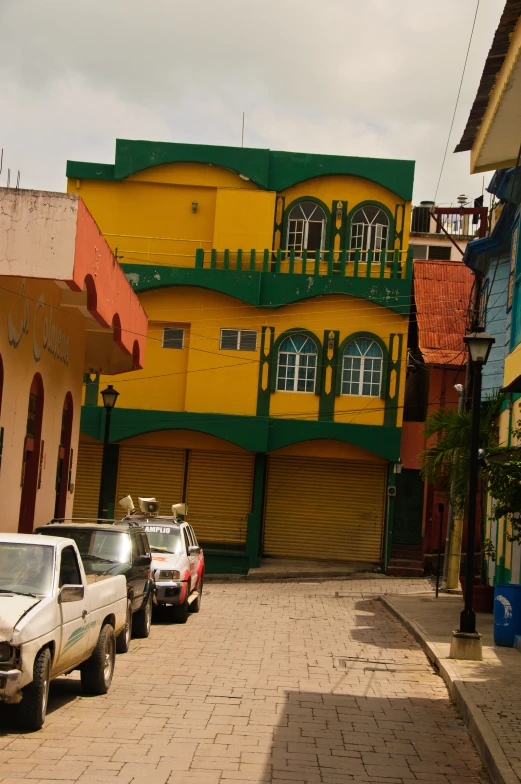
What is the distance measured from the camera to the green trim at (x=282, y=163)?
34.0m

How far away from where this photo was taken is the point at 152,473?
3419 centimetres

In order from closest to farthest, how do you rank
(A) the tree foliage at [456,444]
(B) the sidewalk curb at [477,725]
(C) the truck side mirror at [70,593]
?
1. (B) the sidewalk curb at [477,725]
2. (C) the truck side mirror at [70,593]
3. (A) the tree foliage at [456,444]

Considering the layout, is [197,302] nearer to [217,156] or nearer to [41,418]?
[217,156]

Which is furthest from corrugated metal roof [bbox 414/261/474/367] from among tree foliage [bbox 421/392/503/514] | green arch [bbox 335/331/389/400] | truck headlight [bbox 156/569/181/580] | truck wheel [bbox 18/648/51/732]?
truck wheel [bbox 18/648/51/732]

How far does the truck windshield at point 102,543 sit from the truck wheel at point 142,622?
108cm

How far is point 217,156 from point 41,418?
55.9 ft

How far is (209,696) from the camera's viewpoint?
11125 millimetres

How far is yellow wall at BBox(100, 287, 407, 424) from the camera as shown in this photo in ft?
109

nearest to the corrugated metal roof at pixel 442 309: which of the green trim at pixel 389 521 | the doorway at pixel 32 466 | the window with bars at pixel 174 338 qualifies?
the green trim at pixel 389 521

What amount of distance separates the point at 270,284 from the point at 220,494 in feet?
23.1

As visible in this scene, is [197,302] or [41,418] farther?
[197,302]

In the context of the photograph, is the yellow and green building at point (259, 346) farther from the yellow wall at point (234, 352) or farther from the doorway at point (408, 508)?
the doorway at point (408, 508)

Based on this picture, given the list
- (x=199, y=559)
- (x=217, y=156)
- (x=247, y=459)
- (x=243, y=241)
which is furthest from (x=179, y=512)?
(x=217, y=156)

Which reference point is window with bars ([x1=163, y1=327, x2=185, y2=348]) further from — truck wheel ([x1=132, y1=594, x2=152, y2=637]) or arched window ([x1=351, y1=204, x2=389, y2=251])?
truck wheel ([x1=132, y1=594, x2=152, y2=637])
